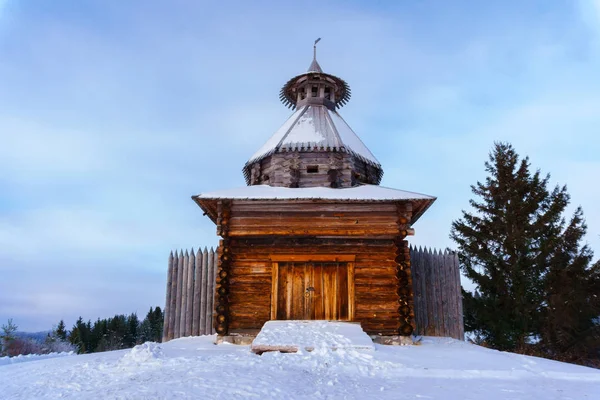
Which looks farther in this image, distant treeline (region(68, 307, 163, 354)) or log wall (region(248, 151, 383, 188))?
distant treeline (region(68, 307, 163, 354))

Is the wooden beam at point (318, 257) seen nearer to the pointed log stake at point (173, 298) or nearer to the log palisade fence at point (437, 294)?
the log palisade fence at point (437, 294)

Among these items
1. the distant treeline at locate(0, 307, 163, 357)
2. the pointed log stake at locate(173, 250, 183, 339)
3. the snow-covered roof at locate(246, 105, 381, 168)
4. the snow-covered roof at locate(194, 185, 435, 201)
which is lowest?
the distant treeline at locate(0, 307, 163, 357)

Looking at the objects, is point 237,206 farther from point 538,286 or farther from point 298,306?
point 538,286

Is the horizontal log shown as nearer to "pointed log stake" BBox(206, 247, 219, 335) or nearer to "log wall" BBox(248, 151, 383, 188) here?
"log wall" BBox(248, 151, 383, 188)

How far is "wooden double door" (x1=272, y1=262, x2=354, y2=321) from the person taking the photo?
11523mm

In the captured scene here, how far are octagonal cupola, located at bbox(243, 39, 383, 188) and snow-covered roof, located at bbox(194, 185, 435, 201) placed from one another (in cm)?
143

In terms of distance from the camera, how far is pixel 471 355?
361 inches

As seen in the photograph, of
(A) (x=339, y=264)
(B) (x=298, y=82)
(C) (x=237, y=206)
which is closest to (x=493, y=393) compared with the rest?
(A) (x=339, y=264)

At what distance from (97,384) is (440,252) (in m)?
11.7

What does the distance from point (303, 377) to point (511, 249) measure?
1258 cm

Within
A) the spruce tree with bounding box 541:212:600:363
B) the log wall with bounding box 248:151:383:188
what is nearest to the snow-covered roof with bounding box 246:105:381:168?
the log wall with bounding box 248:151:383:188

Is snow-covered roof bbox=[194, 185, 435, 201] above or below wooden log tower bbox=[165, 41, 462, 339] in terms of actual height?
above

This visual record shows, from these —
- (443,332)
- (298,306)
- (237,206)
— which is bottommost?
(443,332)

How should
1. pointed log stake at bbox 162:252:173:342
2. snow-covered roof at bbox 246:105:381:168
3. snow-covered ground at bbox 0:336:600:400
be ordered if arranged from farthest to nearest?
snow-covered roof at bbox 246:105:381:168 < pointed log stake at bbox 162:252:173:342 < snow-covered ground at bbox 0:336:600:400
